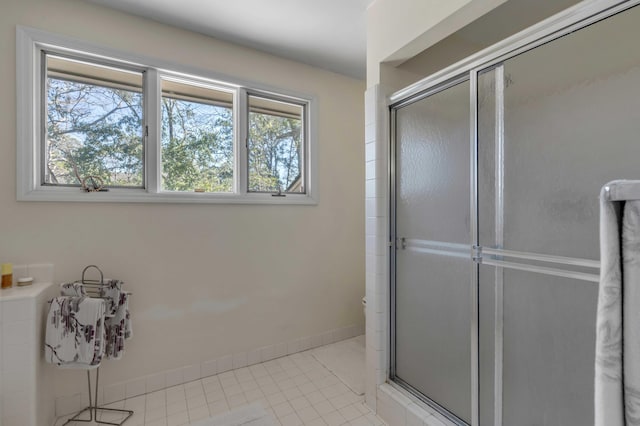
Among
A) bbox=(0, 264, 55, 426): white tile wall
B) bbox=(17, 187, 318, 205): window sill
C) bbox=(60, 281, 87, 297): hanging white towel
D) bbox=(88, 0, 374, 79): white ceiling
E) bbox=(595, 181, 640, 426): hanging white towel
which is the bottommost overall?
bbox=(0, 264, 55, 426): white tile wall

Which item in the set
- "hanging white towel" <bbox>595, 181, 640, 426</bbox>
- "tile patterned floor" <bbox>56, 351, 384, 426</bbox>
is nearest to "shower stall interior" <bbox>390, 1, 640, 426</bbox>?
"tile patterned floor" <bbox>56, 351, 384, 426</bbox>

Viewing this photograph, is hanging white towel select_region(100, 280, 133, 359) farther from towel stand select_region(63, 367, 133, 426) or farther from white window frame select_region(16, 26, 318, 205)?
white window frame select_region(16, 26, 318, 205)

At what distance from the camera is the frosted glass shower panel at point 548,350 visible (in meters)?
1.12

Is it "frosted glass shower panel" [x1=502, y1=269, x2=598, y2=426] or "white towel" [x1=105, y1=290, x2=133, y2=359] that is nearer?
"frosted glass shower panel" [x1=502, y1=269, x2=598, y2=426]

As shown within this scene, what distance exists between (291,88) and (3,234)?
2.19 metres

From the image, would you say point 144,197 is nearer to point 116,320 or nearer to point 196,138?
point 196,138

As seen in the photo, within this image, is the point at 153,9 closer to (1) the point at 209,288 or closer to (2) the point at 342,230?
(1) the point at 209,288

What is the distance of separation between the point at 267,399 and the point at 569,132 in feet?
7.23

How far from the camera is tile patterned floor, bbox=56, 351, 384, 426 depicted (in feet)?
6.22

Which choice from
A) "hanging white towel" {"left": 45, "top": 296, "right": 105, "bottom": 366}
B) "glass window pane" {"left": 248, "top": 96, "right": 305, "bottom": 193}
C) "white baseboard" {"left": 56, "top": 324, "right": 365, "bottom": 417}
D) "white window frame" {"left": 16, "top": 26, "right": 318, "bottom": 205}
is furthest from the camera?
"glass window pane" {"left": 248, "top": 96, "right": 305, "bottom": 193}

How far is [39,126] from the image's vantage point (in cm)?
192

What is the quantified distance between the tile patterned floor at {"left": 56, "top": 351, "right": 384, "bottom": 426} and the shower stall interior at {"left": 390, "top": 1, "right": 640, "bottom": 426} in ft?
1.54

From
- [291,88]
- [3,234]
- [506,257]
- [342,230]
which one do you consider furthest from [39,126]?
[506,257]

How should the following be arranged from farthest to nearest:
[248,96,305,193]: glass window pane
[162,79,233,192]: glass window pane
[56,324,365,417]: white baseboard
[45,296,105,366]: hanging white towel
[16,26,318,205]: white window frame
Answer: [248,96,305,193]: glass window pane
[162,79,233,192]: glass window pane
[56,324,365,417]: white baseboard
[16,26,318,205]: white window frame
[45,296,105,366]: hanging white towel
